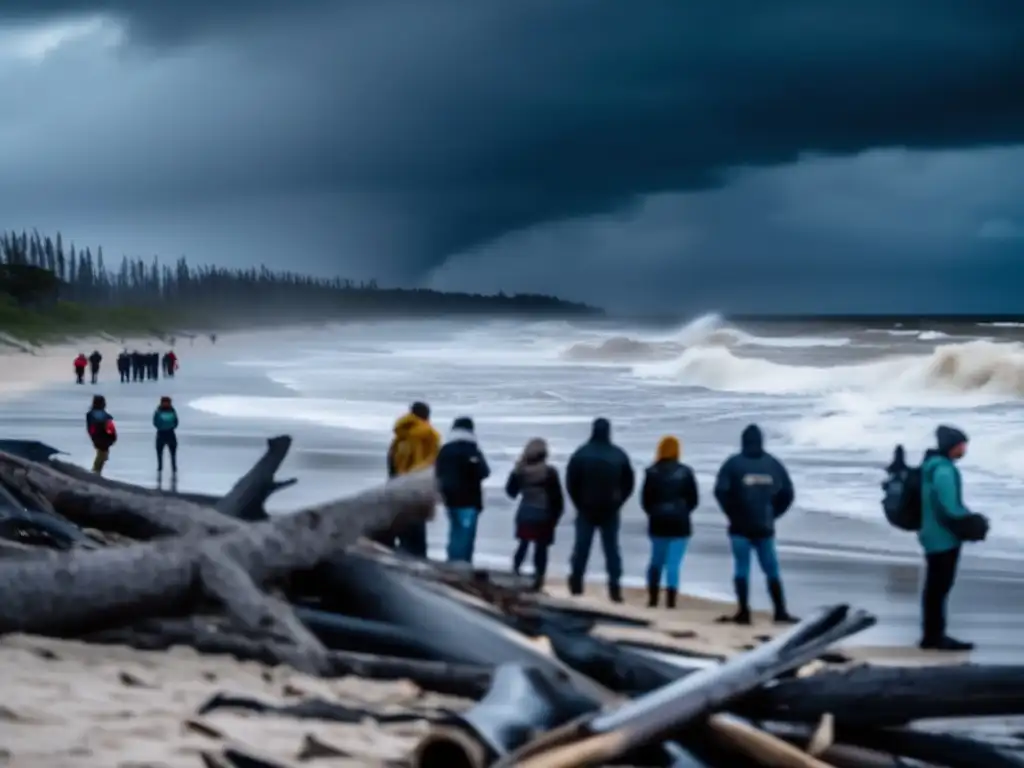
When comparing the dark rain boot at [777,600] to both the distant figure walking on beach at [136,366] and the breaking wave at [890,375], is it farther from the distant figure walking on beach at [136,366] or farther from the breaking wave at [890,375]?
the distant figure walking on beach at [136,366]

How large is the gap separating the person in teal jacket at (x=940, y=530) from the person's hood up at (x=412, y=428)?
13.2 ft

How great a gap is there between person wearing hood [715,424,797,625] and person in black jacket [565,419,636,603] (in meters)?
0.87

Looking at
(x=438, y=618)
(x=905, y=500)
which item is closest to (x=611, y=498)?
(x=905, y=500)

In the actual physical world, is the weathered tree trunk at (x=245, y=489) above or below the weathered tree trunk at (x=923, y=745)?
above

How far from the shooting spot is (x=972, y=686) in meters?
4.16

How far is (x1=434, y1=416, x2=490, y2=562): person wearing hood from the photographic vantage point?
1073 cm

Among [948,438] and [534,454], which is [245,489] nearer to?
[534,454]

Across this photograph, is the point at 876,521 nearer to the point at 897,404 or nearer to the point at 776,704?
the point at 776,704

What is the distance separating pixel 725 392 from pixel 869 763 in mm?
38961

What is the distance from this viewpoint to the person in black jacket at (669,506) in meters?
10.2

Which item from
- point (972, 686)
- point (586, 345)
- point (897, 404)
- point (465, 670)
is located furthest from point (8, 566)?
point (586, 345)

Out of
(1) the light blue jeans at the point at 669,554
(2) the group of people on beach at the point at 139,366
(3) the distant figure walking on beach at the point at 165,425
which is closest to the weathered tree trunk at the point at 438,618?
(1) the light blue jeans at the point at 669,554

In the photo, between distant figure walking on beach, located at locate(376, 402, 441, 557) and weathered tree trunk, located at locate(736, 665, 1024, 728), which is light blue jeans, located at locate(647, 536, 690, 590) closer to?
distant figure walking on beach, located at locate(376, 402, 441, 557)

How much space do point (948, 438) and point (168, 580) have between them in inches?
205
